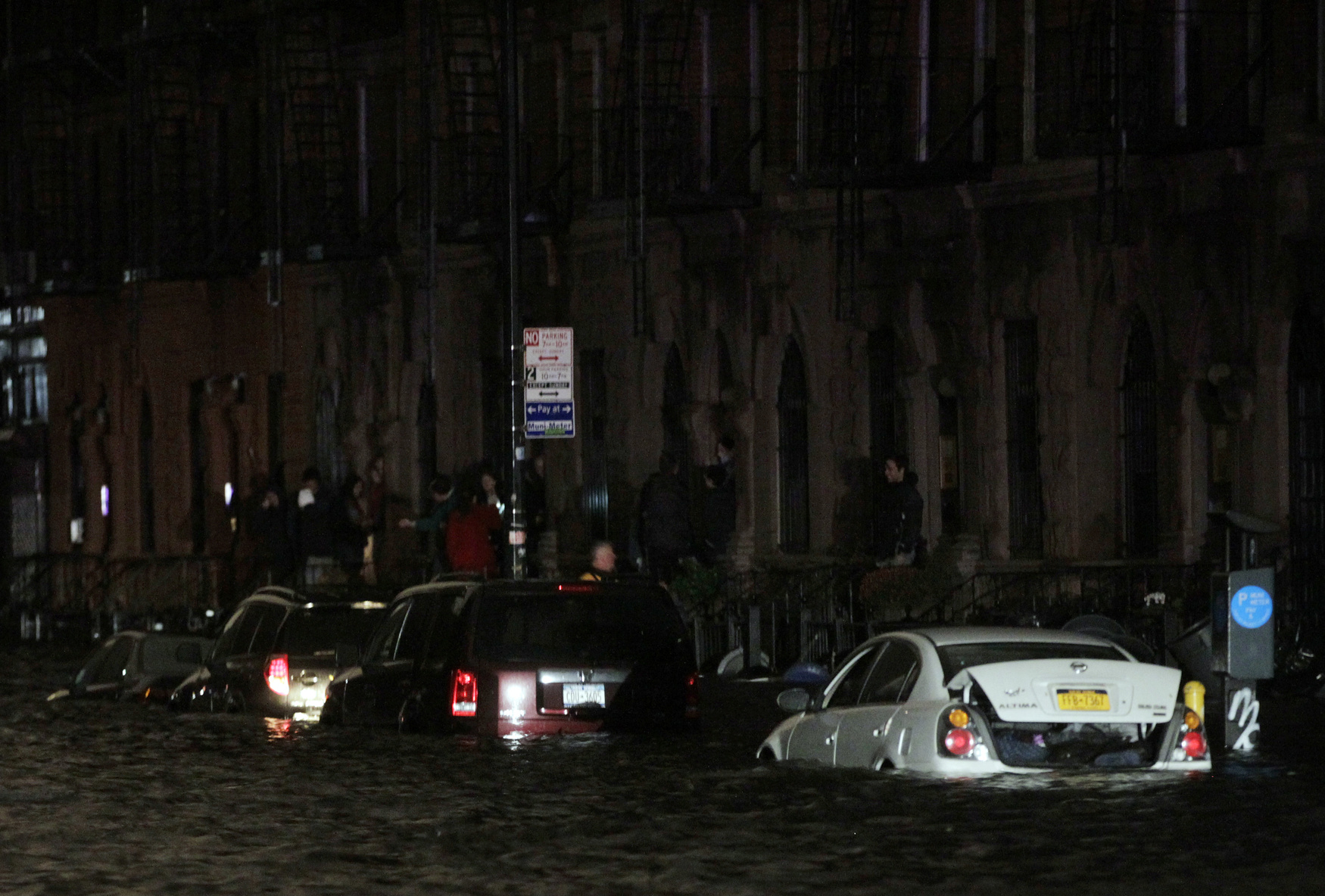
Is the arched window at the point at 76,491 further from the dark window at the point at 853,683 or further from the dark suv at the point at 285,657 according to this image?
the dark window at the point at 853,683

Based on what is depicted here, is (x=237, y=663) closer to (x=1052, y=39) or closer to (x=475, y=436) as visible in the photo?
(x=1052, y=39)

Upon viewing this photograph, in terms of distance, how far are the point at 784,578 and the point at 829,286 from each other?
343 centimetres

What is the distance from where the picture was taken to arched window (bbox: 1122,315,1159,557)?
2934 cm

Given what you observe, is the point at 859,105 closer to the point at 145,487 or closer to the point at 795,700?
the point at 795,700

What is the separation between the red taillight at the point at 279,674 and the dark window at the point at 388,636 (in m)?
1.97

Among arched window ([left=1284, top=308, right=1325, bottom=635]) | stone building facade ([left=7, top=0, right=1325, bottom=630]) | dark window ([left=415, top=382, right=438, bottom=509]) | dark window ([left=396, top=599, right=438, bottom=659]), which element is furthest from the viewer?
dark window ([left=415, top=382, right=438, bottom=509])

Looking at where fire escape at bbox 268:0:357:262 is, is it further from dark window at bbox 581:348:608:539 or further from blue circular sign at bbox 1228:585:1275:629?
blue circular sign at bbox 1228:585:1275:629

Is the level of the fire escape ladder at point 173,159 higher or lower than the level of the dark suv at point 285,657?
higher

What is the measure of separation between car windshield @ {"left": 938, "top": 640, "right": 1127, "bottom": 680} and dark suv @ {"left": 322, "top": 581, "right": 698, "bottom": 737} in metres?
4.14

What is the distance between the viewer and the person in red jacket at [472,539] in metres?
31.8

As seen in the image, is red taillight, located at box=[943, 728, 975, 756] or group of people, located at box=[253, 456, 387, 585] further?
group of people, located at box=[253, 456, 387, 585]

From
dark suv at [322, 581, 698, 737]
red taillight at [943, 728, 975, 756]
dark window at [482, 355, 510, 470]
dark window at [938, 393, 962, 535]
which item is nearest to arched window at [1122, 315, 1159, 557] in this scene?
dark window at [938, 393, 962, 535]

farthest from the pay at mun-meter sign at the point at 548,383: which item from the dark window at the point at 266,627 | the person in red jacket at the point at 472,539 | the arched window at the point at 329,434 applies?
the arched window at the point at 329,434

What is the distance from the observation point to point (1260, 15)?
27562 millimetres
